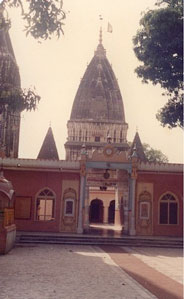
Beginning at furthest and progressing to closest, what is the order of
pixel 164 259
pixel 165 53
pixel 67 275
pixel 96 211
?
1. pixel 96 211
2. pixel 165 53
3. pixel 164 259
4. pixel 67 275

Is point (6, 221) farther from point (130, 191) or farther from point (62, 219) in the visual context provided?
point (130, 191)

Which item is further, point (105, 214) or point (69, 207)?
point (105, 214)

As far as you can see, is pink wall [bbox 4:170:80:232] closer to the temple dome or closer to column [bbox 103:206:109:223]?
column [bbox 103:206:109:223]

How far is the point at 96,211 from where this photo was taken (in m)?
40.6

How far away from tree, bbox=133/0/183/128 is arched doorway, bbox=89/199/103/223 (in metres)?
21.4

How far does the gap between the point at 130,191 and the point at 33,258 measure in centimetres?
966

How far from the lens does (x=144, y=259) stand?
14039mm

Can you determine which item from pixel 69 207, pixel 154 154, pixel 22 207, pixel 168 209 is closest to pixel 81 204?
pixel 69 207

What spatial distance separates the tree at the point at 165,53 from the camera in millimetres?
17406

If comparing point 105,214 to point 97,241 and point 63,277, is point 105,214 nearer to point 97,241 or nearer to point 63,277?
point 97,241

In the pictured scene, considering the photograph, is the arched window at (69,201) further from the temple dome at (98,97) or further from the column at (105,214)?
the temple dome at (98,97)

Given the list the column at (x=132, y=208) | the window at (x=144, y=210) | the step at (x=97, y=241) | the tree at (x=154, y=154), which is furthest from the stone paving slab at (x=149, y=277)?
the tree at (x=154, y=154)

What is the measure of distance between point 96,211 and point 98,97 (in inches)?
526

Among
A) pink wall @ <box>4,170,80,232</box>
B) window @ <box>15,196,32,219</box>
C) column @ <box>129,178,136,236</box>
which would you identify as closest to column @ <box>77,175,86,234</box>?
pink wall @ <box>4,170,80,232</box>
